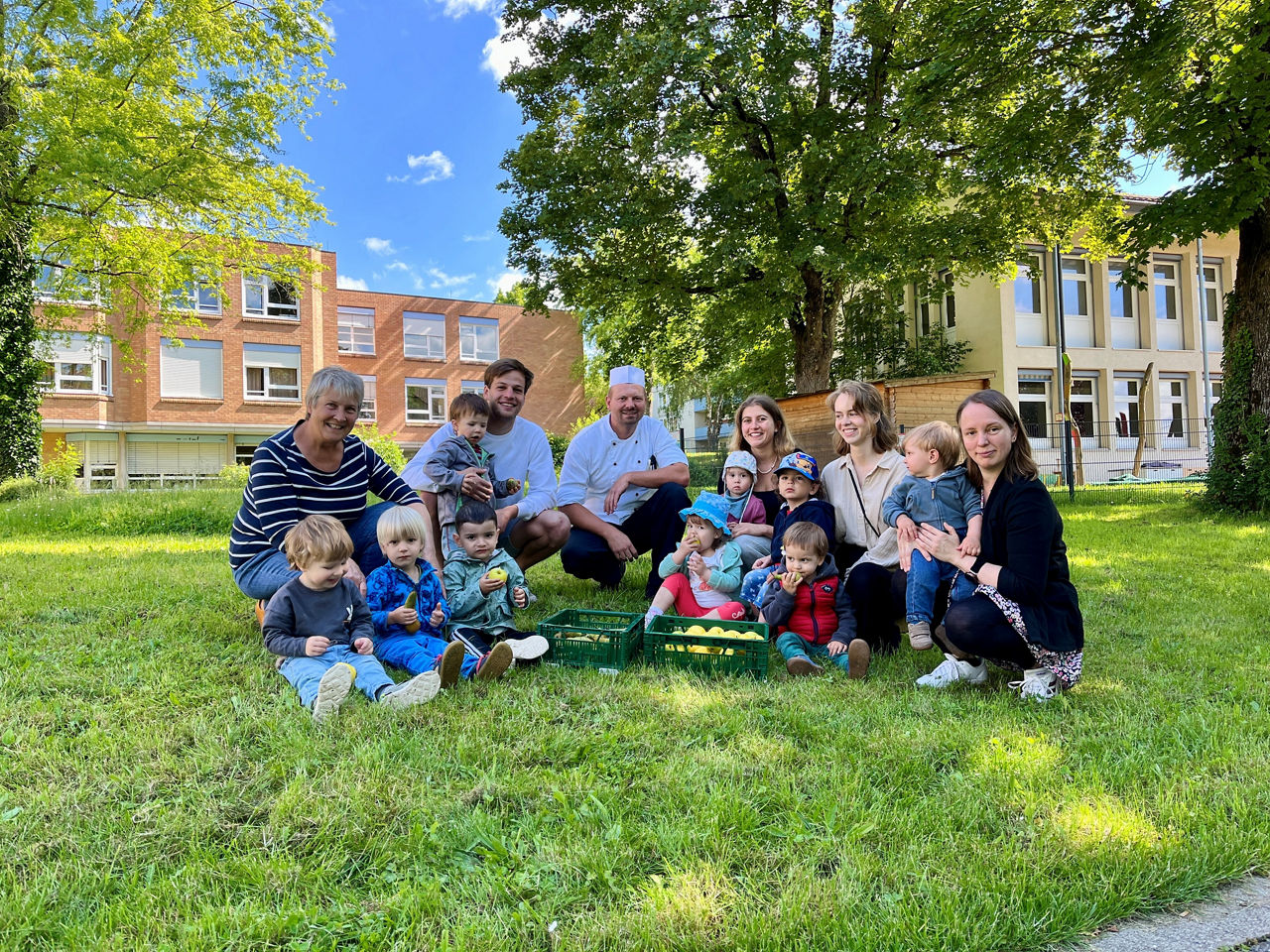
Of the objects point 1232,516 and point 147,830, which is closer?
point 147,830

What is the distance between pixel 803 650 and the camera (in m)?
3.82

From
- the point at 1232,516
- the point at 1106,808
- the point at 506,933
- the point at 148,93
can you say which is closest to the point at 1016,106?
the point at 1232,516

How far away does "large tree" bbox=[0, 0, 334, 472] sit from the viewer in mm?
12258

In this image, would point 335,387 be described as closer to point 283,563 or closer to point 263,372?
point 283,563

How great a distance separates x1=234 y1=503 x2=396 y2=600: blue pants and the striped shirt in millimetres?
60

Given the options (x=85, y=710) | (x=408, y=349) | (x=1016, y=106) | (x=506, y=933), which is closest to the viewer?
(x=506, y=933)

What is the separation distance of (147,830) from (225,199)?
53.2 ft

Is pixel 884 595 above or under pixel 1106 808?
above

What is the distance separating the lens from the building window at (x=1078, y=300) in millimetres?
22641

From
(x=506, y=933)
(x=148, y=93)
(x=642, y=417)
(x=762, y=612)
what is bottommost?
(x=506, y=933)

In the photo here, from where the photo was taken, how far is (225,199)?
14898 mm

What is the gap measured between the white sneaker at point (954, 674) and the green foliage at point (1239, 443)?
968 centimetres

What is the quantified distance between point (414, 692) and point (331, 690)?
0.33 meters

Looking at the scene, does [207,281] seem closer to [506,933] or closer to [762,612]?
[762,612]
